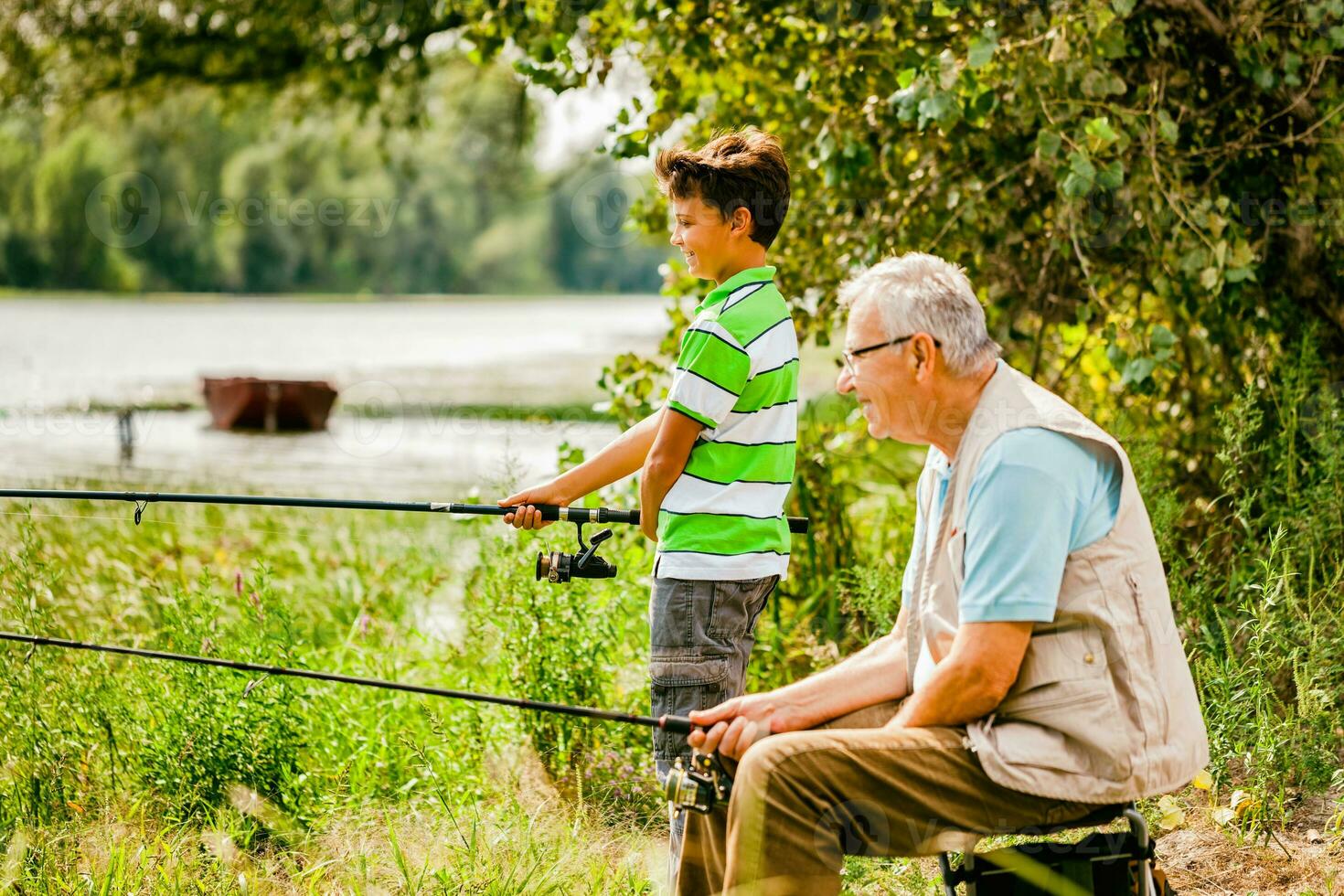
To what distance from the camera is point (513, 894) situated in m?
2.65

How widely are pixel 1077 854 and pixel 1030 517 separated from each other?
561 millimetres

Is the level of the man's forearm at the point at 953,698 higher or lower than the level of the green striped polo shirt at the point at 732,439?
lower

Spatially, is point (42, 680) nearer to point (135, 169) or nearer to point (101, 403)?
point (101, 403)

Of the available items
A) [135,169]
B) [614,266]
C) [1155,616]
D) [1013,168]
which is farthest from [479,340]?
[1155,616]

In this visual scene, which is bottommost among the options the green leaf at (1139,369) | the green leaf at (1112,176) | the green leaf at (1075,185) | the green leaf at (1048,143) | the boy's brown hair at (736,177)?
the green leaf at (1139,369)

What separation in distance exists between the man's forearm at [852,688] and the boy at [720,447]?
1.11ft

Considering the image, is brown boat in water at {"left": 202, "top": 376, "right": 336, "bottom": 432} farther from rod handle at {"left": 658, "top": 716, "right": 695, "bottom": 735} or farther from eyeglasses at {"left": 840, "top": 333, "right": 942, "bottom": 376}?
eyeglasses at {"left": 840, "top": 333, "right": 942, "bottom": 376}

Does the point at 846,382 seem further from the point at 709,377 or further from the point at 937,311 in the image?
the point at 709,377

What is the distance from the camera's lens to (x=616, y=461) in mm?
2709

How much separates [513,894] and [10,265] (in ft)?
169

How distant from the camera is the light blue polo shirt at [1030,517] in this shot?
6.25 ft
